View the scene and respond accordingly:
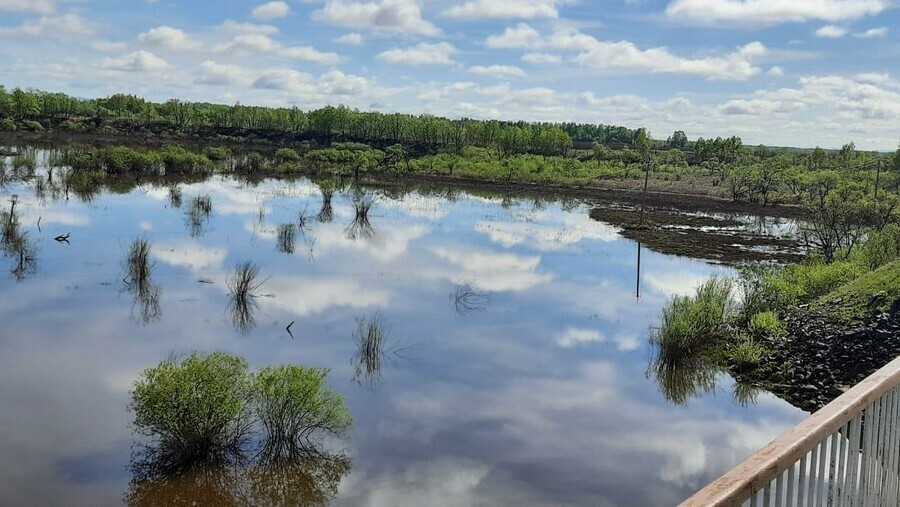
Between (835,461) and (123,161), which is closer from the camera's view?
(835,461)

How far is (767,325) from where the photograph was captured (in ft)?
57.9

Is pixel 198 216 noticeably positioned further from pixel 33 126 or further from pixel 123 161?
pixel 33 126

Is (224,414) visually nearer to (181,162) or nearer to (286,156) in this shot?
(181,162)

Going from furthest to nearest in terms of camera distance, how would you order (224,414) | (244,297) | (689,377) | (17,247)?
(17,247), (244,297), (689,377), (224,414)

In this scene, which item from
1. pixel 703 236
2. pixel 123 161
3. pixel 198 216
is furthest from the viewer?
pixel 123 161

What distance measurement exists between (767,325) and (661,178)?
170ft

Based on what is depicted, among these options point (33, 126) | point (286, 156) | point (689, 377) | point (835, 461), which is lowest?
point (689, 377)

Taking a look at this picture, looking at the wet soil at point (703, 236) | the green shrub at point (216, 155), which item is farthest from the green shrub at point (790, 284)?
the green shrub at point (216, 155)

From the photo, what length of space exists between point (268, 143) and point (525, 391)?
85.7m

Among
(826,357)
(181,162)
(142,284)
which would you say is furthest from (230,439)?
(181,162)

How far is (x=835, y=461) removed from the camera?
2863 millimetres

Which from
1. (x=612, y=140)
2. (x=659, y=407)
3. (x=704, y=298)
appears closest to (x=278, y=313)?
(x=659, y=407)

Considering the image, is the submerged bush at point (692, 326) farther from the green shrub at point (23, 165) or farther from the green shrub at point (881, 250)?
the green shrub at point (23, 165)

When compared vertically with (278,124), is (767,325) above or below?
below
